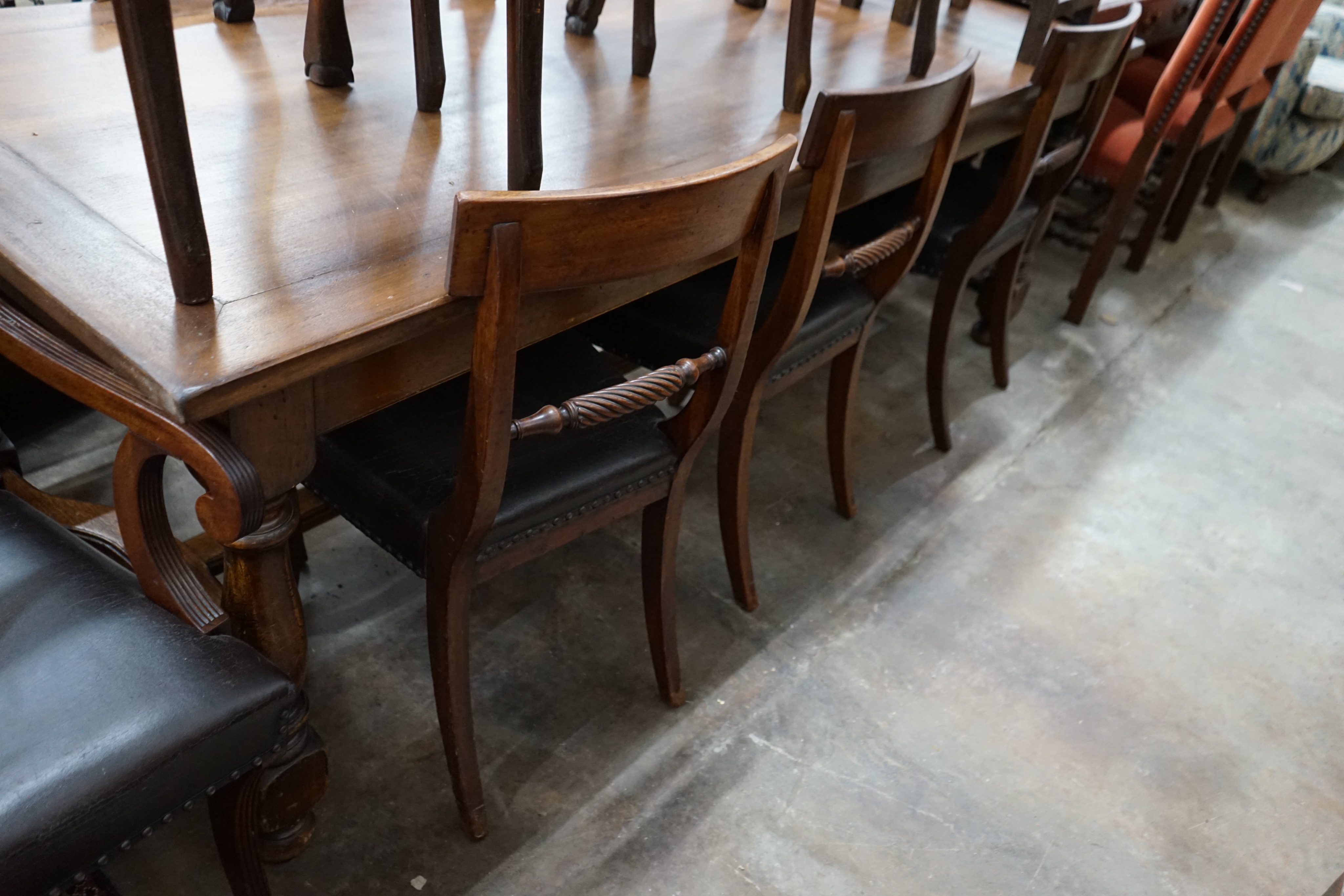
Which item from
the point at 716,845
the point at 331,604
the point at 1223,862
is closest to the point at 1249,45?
the point at 1223,862

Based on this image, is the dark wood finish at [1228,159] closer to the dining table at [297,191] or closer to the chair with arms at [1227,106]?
the chair with arms at [1227,106]

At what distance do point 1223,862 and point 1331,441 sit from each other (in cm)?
151

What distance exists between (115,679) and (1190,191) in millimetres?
3494

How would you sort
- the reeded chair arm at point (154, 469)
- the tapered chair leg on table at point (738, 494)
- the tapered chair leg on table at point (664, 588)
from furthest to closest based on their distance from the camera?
the tapered chair leg on table at point (738, 494), the tapered chair leg on table at point (664, 588), the reeded chair arm at point (154, 469)

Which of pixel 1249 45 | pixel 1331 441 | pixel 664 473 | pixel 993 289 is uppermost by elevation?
pixel 1249 45

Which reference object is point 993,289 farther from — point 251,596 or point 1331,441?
point 251,596

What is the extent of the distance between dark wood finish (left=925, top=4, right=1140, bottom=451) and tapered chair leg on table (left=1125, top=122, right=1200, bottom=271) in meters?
0.72

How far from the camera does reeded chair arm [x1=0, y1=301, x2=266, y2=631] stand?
2.78ft

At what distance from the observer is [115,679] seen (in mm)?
872

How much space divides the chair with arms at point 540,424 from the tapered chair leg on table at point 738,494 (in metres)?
0.25

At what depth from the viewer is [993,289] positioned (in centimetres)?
240

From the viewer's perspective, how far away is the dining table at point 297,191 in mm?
890

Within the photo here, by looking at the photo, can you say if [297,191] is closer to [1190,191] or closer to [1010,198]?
[1010,198]

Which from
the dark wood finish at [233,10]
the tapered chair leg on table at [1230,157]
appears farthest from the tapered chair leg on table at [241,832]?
the tapered chair leg on table at [1230,157]
